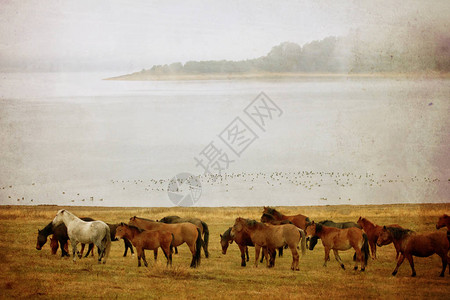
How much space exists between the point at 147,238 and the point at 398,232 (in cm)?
640

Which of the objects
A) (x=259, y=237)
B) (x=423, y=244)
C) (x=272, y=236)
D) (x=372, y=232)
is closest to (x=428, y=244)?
(x=423, y=244)

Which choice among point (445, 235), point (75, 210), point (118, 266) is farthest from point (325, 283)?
point (75, 210)

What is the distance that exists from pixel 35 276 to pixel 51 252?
10.8 ft

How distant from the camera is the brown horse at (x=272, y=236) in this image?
559 inches

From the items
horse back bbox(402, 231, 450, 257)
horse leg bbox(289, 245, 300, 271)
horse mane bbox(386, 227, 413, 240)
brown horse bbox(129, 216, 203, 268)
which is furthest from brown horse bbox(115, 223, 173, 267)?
horse back bbox(402, 231, 450, 257)

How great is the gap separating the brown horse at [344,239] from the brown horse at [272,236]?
528 millimetres

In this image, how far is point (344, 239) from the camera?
1425cm

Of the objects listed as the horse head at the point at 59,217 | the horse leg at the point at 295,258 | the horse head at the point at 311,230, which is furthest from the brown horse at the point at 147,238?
the horse head at the point at 311,230

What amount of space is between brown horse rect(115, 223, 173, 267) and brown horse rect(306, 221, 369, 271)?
378 centimetres

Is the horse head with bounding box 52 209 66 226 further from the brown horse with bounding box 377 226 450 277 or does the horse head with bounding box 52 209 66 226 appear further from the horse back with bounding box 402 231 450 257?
the horse back with bounding box 402 231 450 257

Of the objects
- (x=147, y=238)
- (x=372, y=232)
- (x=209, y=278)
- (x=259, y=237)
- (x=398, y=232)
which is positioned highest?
(x=398, y=232)

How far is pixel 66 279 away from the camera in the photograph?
1292 cm

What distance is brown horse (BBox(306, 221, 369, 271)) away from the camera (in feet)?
46.2

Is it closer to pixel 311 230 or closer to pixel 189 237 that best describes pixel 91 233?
pixel 189 237
